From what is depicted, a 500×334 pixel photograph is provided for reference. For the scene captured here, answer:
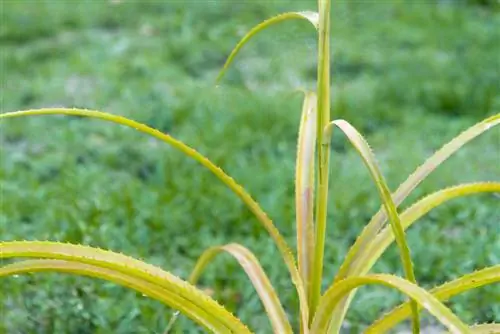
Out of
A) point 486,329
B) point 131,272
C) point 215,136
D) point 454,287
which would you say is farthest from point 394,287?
point 215,136

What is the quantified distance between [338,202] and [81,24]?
2.87 m

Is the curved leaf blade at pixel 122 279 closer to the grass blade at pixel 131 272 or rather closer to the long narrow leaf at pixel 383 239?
the grass blade at pixel 131 272

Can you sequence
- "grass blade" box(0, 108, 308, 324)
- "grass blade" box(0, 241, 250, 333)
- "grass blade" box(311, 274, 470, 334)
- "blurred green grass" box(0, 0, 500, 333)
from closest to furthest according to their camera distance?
"grass blade" box(311, 274, 470, 334), "grass blade" box(0, 241, 250, 333), "grass blade" box(0, 108, 308, 324), "blurred green grass" box(0, 0, 500, 333)

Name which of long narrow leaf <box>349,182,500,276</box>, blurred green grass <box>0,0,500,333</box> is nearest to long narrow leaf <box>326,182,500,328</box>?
long narrow leaf <box>349,182,500,276</box>

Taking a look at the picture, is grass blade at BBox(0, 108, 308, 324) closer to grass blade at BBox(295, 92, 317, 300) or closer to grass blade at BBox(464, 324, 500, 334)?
grass blade at BBox(295, 92, 317, 300)

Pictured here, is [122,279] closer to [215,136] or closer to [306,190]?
[306,190]

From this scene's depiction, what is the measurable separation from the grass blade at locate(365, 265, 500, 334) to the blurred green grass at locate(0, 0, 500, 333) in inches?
28.4

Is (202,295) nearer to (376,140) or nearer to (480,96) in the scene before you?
(376,140)

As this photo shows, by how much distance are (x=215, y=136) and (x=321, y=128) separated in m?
2.13

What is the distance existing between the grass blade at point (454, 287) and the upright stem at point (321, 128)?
0.16 meters

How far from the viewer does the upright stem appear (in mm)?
1586

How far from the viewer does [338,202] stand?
125 inches

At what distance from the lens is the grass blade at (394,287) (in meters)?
1.25

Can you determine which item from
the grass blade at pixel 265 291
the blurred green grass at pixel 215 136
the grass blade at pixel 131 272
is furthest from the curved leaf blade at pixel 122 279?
the blurred green grass at pixel 215 136
